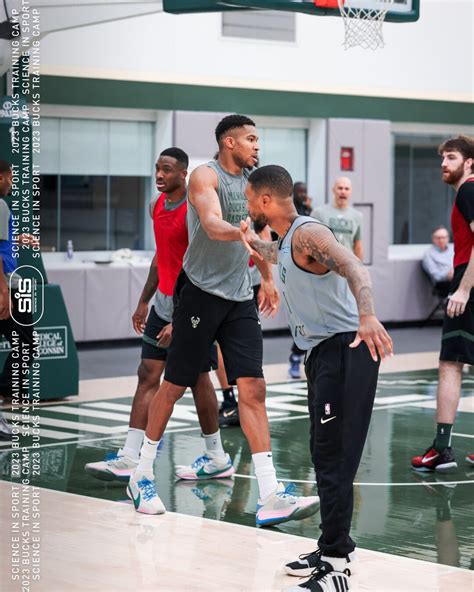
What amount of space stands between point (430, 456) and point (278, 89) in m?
9.73

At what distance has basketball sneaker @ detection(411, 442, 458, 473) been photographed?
26.8 feet

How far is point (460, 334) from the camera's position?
8.19 metres

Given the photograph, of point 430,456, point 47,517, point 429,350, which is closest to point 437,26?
point 429,350

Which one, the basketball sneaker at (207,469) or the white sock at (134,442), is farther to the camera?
the basketball sneaker at (207,469)

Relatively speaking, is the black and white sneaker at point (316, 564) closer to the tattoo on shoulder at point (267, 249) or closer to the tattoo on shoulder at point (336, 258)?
the tattoo on shoulder at point (336, 258)

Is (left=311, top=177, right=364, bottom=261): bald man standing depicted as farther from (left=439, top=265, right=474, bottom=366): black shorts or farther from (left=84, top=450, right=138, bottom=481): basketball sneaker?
(left=84, top=450, right=138, bottom=481): basketball sneaker

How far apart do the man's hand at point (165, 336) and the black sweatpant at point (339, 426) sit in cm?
216

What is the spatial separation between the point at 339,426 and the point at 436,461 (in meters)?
2.97

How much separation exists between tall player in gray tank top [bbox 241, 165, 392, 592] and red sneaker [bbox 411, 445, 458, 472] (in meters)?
2.68

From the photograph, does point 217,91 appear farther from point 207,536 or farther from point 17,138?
point 207,536

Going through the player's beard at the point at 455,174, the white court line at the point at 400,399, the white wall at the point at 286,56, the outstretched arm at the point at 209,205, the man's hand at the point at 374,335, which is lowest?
the white court line at the point at 400,399

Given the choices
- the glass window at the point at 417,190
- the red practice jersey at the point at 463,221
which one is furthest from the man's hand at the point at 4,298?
the glass window at the point at 417,190

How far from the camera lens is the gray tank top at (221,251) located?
7047 mm

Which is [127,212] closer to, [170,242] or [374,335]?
[170,242]
